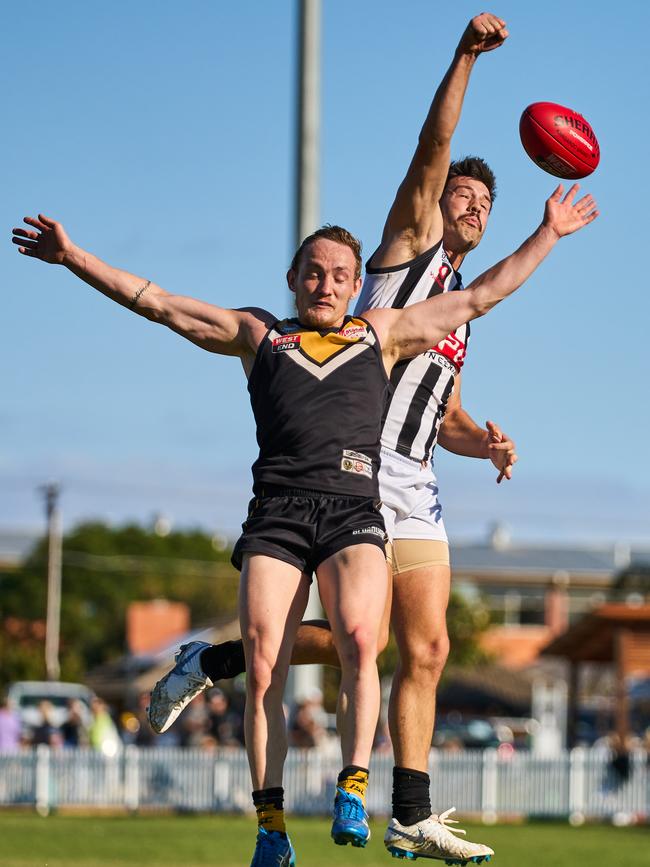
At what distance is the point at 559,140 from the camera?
324 inches

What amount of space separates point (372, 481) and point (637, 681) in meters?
46.8

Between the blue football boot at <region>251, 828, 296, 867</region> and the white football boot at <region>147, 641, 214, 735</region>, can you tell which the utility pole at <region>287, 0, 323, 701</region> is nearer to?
the white football boot at <region>147, 641, 214, 735</region>

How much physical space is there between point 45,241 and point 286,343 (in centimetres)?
129

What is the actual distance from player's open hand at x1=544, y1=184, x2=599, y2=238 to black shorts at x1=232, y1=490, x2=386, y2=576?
66.7 inches

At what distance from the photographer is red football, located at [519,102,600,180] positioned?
823 cm

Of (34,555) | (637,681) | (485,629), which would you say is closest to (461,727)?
(637,681)

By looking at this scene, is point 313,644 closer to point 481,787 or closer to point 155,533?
point 481,787

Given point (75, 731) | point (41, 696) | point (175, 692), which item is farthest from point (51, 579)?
point (175, 692)

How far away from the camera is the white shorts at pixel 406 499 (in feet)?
26.6

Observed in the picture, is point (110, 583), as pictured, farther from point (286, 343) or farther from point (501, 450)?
point (286, 343)

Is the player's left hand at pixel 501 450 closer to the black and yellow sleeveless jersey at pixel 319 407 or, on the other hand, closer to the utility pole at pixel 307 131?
the black and yellow sleeveless jersey at pixel 319 407

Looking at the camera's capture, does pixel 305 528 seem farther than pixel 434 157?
No

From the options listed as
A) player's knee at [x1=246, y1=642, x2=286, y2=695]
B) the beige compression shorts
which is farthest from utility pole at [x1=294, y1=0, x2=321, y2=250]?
player's knee at [x1=246, y1=642, x2=286, y2=695]

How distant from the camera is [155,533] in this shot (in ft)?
307
